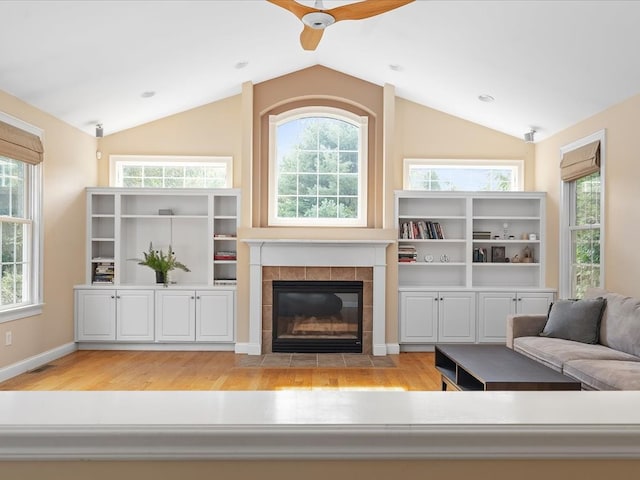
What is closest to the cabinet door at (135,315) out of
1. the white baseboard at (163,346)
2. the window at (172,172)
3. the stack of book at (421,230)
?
the white baseboard at (163,346)

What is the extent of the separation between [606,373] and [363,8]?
2791mm

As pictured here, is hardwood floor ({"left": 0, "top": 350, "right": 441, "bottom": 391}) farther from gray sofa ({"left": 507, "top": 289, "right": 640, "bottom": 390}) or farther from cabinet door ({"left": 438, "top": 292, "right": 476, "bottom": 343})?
gray sofa ({"left": 507, "top": 289, "right": 640, "bottom": 390})

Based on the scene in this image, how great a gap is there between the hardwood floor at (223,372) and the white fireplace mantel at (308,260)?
28 cm

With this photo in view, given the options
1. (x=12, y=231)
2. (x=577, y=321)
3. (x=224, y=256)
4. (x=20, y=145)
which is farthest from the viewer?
(x=224, y=256)

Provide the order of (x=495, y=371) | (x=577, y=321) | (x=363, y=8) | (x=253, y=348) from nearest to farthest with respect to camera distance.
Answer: (x=363, y=8), (x=495, y=371), (x=577, y=321), (x=253, y=348)

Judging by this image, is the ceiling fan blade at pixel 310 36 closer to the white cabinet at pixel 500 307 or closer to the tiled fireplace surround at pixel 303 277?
the tiled fireplace surround at pixel 303 277

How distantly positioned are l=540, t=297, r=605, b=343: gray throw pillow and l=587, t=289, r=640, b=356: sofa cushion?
2.3 inches

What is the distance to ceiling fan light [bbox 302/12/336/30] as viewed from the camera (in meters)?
3.27

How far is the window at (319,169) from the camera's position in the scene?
22.9 ft

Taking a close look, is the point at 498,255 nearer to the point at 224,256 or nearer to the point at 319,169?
the point at 319,169

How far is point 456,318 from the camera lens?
22.0 ft

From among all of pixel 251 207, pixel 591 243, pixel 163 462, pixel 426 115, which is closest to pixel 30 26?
pixel 251 207

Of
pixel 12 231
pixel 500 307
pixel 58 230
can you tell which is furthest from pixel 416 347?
pixel 12 231

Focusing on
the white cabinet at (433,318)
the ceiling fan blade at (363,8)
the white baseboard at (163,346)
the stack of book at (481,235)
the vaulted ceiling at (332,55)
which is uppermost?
the vaulted ceiling at (332,55)
